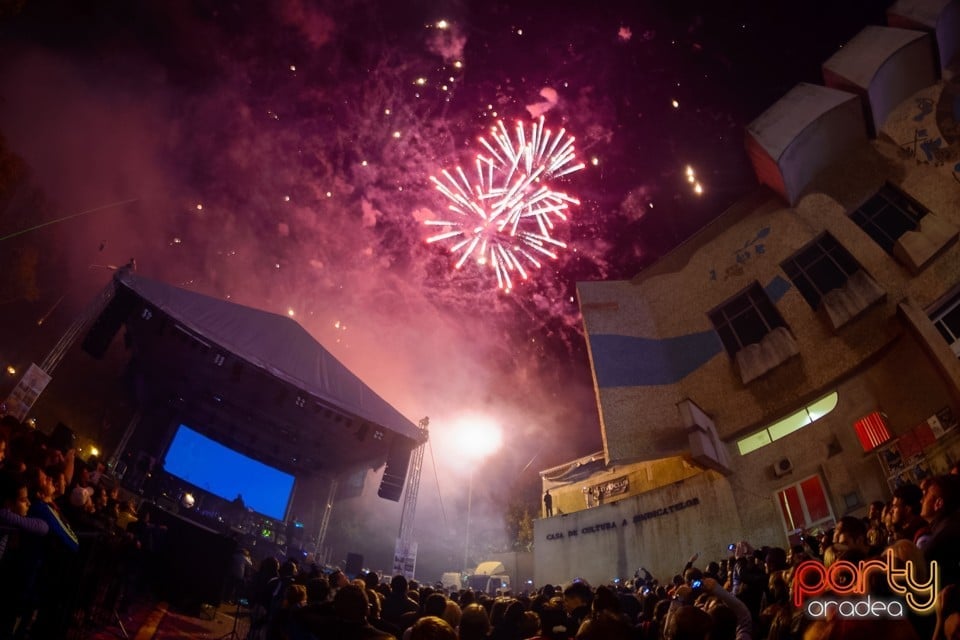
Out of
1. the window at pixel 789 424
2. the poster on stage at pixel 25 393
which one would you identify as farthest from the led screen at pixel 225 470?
the window at pixel 789 424

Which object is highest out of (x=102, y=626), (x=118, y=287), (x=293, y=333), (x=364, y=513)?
(x=293, y=333)

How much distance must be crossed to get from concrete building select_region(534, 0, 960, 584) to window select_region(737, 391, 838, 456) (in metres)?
0.06

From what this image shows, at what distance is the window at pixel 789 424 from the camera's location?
12.5m

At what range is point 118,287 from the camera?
1397cm

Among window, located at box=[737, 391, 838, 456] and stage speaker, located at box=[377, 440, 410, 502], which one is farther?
stage speaker, located at box=[377, 440, 410, 502]

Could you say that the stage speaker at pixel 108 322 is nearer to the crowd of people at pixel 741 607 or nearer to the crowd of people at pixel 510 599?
the crowd of people at pixel 510 599

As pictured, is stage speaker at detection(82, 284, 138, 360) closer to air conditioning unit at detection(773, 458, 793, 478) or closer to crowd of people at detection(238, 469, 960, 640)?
crowd of people at detection(238, 469, 960, 640)

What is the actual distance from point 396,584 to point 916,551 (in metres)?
6.44

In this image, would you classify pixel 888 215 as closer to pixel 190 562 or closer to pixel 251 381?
pixel 190 562

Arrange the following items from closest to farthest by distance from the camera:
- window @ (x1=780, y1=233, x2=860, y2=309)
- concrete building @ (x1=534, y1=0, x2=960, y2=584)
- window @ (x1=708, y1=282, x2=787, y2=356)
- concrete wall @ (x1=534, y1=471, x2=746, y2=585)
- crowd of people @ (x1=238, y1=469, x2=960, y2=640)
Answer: crowd of people @ (x1=238, y1=469, x2=960, y2=640) → concrete building @ (x1=534, y1=0, x2=960, y2=584) → window @ (x1=780, y1=233, x2=860, y2=309) → concrete wall @ (x1=534, y1=471, x2=746, y2=585) → window @ (x1=708, y1=282, x2=787, y2=356)

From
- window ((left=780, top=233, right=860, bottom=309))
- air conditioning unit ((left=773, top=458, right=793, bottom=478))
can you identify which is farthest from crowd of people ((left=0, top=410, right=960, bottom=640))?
window ((left=780, top=233, right=860, bottom=309))

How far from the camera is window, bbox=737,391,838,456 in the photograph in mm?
12508

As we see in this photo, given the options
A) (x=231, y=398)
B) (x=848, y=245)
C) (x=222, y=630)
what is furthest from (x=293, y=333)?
(x=848, y=245)

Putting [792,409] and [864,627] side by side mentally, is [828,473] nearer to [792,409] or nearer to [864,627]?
[792,409]
